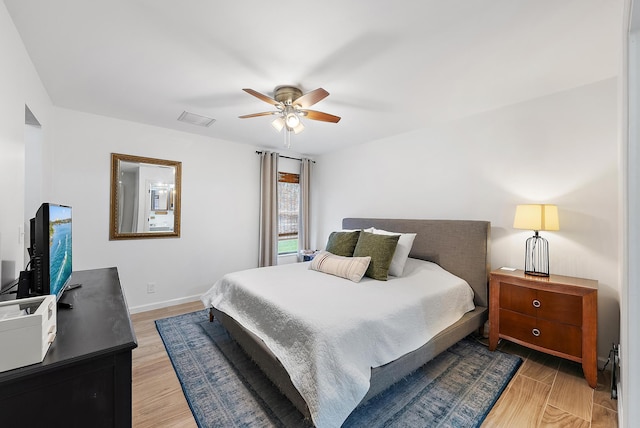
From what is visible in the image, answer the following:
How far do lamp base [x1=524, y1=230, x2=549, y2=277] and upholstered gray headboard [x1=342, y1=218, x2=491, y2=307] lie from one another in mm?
327

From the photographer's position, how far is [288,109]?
2.38 meters

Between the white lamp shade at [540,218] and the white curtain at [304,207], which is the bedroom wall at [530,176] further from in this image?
the white curtain at [304,207]

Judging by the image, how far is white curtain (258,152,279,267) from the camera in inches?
170

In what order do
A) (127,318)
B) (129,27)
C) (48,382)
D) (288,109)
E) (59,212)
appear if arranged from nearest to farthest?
(48,382)
(127,318)
(59,212)
(129,27)
(288,109)

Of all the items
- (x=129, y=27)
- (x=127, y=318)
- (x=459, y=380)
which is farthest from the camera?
(x=459, y=380)

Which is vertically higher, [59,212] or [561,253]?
[59,212]

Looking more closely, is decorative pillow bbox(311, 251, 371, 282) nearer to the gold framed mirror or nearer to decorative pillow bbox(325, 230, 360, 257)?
decorative pillow bbox(325, 230, 360, 257)

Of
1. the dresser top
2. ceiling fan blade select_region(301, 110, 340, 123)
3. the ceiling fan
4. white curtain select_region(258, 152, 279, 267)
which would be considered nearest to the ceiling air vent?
the ceiling fan

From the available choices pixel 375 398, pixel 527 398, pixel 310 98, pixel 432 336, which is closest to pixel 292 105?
pixel 310 98

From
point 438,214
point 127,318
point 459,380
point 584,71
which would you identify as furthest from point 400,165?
point 127,318

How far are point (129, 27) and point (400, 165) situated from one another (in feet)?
10.3

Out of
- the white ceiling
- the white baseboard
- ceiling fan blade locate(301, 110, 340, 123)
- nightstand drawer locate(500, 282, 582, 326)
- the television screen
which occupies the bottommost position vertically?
the white baseboard

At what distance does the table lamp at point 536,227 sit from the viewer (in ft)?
7.34

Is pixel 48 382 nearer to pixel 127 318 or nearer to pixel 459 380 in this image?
pixel 127 318
